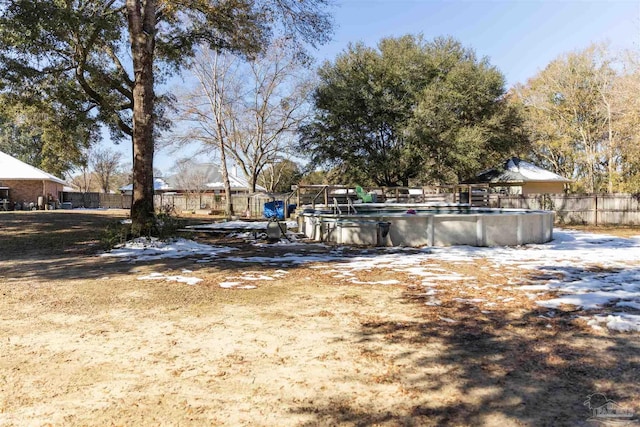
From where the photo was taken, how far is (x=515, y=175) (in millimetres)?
24047

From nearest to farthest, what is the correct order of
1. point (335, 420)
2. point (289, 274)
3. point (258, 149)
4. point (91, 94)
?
point (335, 420) < point (289, 274) < point (91, 94) < point (258, 149)

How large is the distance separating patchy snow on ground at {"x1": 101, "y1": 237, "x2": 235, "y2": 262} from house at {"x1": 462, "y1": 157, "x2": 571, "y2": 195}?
18521mm

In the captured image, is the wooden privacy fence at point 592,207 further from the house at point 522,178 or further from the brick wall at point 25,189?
the brick wall at point 25,189

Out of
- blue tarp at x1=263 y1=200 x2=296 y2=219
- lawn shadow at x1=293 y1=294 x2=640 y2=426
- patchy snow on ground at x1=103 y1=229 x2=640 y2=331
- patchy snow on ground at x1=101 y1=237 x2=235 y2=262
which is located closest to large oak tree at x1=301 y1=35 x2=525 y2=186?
blue tarp at x1=263 y1=200 x2=296 y2=219

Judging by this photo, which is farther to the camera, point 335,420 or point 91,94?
point 91,94

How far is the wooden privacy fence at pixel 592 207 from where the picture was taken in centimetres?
1795

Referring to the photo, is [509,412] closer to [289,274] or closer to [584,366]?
[584,366]

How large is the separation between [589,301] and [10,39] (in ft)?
44.9

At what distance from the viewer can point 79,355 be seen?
3324 millimetres

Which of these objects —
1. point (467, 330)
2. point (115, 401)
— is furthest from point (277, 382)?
point (467, 330)

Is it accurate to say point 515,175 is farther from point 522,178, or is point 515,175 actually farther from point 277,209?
point 277,209

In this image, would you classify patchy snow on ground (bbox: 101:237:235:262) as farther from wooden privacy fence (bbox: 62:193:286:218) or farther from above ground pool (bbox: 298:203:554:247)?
wooden privacy fence (bbox: 62:193:286:218)

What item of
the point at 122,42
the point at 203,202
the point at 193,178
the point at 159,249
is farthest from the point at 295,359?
the point at 193,178

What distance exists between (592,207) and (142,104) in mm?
18453
